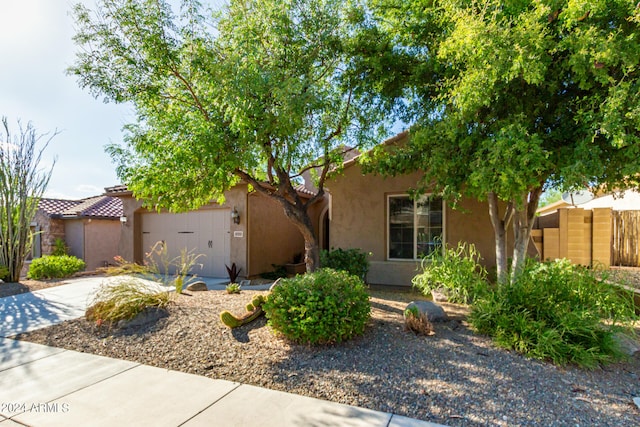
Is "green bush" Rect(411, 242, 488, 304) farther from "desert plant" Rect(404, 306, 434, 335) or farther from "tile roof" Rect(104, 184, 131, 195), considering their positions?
"tile roof" Rect(104, 184, 131, 195)

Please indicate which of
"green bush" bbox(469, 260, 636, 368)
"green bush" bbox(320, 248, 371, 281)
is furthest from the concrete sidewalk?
"green bush" bbox(320, 248, 371, 281)

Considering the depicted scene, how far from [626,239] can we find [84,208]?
20.9 m

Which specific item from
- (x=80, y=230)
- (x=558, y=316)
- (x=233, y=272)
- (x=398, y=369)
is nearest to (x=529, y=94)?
(x=558, y=316)

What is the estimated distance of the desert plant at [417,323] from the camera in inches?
193

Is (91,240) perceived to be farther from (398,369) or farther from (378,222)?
(398,369)

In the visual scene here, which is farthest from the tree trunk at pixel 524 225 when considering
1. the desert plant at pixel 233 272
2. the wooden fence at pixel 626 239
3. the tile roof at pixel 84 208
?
the tile roof at pixel 84 208

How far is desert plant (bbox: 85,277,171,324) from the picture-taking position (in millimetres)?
5621

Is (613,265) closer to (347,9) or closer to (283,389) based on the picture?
(347,9)

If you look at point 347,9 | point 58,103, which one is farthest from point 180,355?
point 58,103

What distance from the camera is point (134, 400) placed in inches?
137

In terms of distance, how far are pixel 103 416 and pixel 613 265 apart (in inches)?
521

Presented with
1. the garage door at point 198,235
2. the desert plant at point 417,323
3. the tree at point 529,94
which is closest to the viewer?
the tree at point 529,94

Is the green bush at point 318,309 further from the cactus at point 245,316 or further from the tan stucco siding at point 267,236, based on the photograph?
the tan stucco siding at point 267,236

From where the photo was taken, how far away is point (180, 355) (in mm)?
4543
